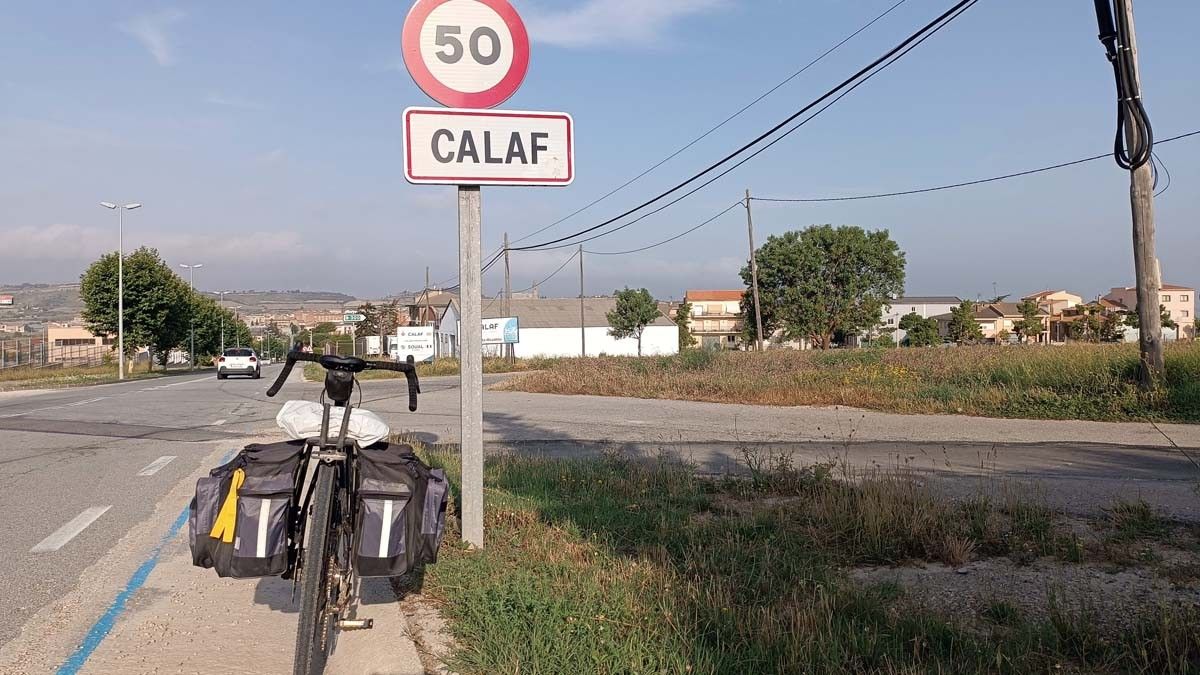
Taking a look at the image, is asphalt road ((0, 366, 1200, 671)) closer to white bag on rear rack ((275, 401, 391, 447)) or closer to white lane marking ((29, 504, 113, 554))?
white lane marking ((29, 504, 113, 554))

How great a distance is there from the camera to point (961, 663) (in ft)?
11.5

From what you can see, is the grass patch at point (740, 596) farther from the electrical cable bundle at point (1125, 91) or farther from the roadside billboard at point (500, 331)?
the roadside billboard at point (500, 331)

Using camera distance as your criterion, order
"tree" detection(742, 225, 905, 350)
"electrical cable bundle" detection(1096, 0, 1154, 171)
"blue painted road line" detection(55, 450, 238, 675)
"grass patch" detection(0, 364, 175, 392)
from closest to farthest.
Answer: "blue painted road line" detection(55, 450, 238, 675) → "electrical cable bundle" detection(1096, 0, 1154, 171) → "grass patch" detection(0, 364, 175, 392) → "tree" detection(742, 225, 905, 350)

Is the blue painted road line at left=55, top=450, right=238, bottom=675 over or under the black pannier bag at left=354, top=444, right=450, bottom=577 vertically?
under

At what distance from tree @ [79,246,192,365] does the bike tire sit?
58985 mm

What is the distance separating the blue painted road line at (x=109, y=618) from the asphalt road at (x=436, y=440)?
7cm

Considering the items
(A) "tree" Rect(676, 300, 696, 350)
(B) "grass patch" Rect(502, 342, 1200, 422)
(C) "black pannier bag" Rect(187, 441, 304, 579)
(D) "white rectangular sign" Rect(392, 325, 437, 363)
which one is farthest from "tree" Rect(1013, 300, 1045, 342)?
(C) "black pannier bag" Rect(187, 441, 304, 579)

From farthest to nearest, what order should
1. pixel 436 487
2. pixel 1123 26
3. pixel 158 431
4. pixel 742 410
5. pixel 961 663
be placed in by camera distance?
pixel 742 410 → pixel 158 431 → pixel 1123 26 → pixel 436 487 → pixel 961 663

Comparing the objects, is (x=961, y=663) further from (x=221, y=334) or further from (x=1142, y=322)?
(x=221, y=334)

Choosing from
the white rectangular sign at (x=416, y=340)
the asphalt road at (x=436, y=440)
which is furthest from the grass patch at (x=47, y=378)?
the asphalt road at (x=436, y=440)

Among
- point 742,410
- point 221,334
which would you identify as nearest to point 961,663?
point 742,410

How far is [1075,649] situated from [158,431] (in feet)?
47.8

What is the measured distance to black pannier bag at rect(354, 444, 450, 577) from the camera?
144 inches

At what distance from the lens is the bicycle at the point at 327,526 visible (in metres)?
3.56
